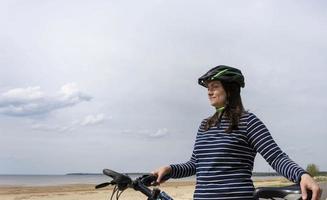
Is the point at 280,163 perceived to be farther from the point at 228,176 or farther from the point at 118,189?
the point at 118,189

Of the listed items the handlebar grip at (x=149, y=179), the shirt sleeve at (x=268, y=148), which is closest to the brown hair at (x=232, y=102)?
the shirt sleeve at (x=268, y=148)

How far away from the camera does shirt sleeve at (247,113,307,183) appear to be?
2849mm

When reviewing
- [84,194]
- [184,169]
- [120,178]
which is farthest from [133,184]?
[84,194]

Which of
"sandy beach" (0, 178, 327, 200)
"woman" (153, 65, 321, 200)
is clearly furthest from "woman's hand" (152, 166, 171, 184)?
"sandy beach" (0, 178, 327, 200)

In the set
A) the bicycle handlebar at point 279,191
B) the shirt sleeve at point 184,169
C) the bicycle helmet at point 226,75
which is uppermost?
the bicycle helmet at point 226,75

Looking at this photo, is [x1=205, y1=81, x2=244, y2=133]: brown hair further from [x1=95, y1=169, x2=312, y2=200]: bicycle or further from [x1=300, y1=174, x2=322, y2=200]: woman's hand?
[x1=300, y1=174, x2=322, y2=200]: woman's hand

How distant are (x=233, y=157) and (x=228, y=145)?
71 mm

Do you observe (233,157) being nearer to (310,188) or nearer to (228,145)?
(228,145)

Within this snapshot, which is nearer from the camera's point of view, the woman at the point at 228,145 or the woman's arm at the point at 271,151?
the woman's arm at the point at 271,151

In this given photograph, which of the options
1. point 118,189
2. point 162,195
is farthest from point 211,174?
point 118,189

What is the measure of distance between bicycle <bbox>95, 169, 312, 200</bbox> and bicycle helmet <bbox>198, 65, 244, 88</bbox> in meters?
0.64

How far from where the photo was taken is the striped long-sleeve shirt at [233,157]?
10.0ft

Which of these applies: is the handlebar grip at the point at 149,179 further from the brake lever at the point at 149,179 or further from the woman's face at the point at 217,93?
the woman's face at the point at 217,93

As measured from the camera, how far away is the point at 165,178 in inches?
135
